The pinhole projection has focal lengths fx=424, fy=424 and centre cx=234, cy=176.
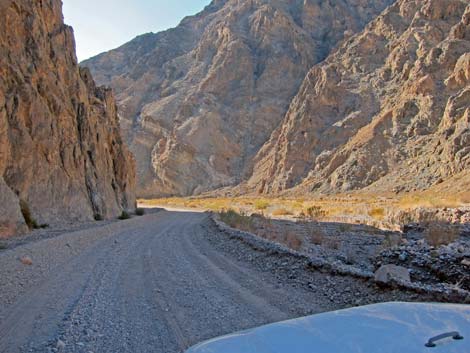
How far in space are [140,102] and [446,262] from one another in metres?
106

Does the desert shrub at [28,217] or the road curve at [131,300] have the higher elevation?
the desert shrub at [28,217]

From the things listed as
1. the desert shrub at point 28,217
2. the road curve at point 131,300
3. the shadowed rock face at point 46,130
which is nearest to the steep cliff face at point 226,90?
the shadowed rock face at point 46,130

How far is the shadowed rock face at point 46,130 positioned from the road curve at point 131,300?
686 centimetres

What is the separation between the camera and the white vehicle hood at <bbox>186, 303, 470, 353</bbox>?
246 centimetres

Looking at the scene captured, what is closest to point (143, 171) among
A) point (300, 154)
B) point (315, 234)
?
point (300, 154)

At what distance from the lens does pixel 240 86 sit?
98.9 m

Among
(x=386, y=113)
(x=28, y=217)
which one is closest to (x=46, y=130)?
(x=28, y=217)

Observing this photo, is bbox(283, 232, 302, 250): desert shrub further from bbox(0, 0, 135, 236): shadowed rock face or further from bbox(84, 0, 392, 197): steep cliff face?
bbox(84, 0, 392, 197): steep cliff face

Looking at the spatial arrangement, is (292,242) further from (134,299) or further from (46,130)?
(46,130)

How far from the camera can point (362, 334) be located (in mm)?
2648

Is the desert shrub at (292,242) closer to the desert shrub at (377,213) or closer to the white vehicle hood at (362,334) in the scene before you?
the white vehicle hood at (362,334)

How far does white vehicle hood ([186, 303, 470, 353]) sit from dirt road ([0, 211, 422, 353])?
7.61 feet

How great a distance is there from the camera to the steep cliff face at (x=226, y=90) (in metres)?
89.2

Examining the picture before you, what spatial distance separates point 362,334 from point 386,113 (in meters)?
61.0
